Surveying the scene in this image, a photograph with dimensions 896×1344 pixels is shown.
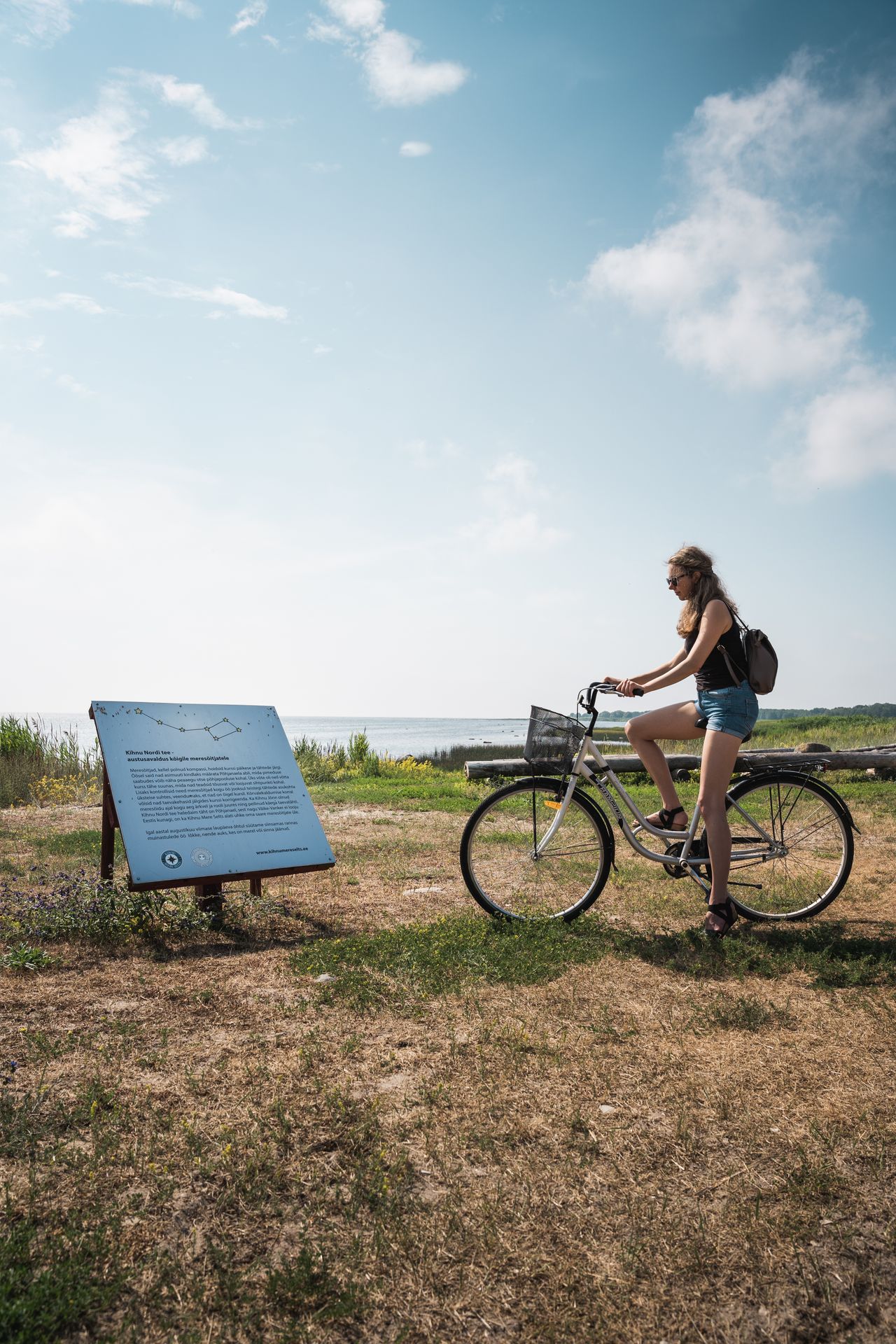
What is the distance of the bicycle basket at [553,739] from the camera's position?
5406mm

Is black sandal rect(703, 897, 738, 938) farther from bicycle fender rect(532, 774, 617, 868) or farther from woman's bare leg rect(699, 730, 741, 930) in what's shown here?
bicycle fender rect(532, 774, 617, 868)

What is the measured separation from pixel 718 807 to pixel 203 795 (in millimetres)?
3433

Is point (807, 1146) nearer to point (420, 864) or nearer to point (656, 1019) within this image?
point (656, 1019)

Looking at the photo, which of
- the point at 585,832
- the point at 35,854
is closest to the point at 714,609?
the point at 585,832

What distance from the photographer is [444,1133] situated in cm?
279

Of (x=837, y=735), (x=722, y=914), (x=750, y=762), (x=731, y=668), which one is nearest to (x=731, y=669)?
(x=731, y=668)

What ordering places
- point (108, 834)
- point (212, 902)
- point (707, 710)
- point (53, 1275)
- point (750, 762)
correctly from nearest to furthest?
point (53, 1275) → point (707, 710) → point (212, 902) → point (108, 834) → point (750, 762)

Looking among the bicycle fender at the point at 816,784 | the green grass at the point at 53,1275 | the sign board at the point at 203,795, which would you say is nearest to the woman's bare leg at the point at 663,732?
the bicycle fender at the point at 816,784

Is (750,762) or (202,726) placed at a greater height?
(202,726)

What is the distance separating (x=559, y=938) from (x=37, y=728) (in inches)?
544

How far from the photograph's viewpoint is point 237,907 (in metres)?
5.85

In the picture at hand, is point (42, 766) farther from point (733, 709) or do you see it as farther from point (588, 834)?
point (733, 709)

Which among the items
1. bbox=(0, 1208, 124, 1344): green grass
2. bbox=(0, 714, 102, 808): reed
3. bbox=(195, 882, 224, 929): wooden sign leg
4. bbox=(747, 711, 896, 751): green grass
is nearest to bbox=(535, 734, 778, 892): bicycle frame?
bbox=(195, 882, 224, 929): wooden sign leg

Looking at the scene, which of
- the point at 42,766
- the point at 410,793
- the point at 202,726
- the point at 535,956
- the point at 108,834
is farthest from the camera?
the point at 42,766
